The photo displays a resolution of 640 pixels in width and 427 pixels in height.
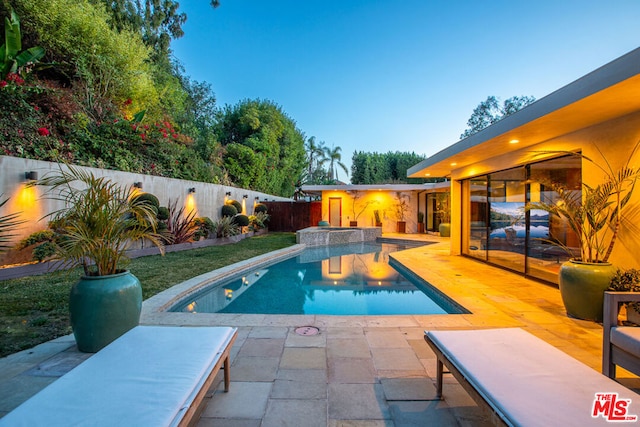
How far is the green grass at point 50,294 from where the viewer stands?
3.30 metres

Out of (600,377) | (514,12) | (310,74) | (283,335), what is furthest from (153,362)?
(310,74)

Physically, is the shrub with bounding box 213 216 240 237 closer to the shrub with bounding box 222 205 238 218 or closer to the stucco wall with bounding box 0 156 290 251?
the shrub with bounding box 222 205 238 218

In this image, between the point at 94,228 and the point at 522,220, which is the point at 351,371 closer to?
the point at 94,228

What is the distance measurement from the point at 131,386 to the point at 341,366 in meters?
1.68

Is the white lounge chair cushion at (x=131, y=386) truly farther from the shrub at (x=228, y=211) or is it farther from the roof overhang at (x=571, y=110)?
the shrub at (x=228, y=211)

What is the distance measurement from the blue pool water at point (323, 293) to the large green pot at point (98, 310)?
1.85 metres

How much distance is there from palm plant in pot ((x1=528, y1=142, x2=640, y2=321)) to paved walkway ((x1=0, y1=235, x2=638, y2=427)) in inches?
11.5

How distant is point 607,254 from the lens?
4031 millimetres

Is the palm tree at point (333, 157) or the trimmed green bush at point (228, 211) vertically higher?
the palm tree at point (333, 157)

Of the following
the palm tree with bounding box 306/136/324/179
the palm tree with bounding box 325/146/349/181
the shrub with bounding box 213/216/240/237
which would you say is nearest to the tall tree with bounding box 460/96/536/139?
the palm tree with bounding box 325/146/349/181

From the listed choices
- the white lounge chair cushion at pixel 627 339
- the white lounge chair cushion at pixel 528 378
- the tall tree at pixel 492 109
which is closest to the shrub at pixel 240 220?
the white lounge chair cushion at pixel 528 378

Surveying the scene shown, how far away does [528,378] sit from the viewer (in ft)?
5.71

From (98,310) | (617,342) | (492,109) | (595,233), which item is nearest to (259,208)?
(98,310)

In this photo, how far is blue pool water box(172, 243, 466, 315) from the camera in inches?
199
